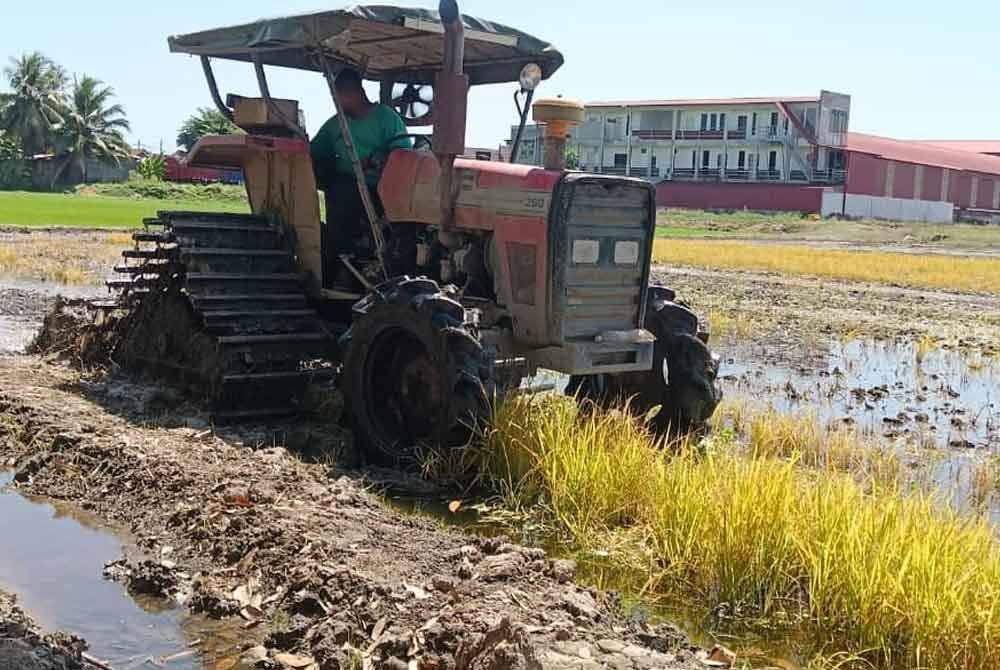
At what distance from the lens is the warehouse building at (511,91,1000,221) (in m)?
63.2

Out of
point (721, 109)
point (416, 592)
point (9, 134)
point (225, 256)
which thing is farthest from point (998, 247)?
point (9, 134)

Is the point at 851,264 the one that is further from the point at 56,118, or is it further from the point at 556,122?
the point at 56,118

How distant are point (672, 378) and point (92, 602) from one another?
4.19 metres

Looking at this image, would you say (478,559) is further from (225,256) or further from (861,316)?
(861,316)

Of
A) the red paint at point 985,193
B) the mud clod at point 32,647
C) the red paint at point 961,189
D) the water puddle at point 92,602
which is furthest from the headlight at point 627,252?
the red paint at point 985,193

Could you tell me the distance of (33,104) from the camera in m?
77.5

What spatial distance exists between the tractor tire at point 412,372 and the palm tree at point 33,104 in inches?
2933

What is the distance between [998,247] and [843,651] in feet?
140

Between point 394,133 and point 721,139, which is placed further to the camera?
point 721,139

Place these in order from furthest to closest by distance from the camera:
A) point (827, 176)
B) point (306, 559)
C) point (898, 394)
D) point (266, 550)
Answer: point (827, 176) → point (898, 394) → point (266, 550) → point (306, 559)

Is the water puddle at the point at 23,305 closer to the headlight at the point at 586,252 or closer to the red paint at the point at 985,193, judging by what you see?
the headlight at the point at 586,252

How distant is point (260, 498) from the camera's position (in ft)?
19.2

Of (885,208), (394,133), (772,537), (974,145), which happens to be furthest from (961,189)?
(772,537)

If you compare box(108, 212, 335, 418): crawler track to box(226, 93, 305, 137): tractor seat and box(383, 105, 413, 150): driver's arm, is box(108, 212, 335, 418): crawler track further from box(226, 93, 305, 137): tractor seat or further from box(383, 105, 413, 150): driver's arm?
box(383, 105, 413, 150): driver's arm
